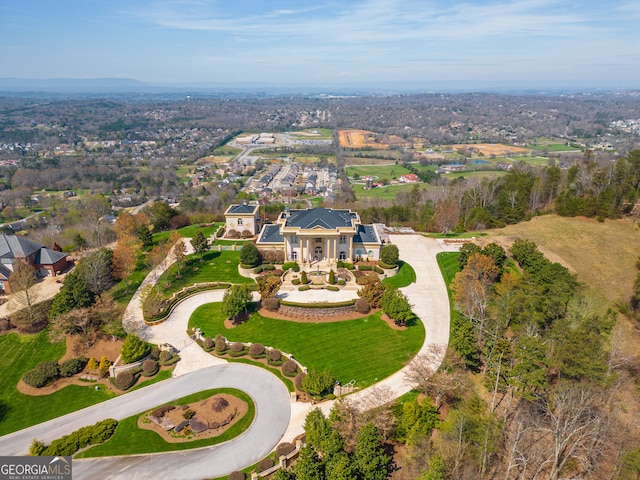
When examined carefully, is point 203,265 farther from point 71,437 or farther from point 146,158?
point 146,158

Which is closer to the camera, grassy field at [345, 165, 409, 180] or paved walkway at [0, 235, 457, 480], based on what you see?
paved walkway at [0, 235, 457, 480]

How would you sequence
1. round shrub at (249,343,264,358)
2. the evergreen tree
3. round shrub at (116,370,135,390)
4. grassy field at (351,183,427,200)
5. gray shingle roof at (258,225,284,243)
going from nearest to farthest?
1. the evergreen tree
2. round shrub at (116,370,135,390)
3. round shrub at (249,343,264,358)
4. gray shingle roof at (258,225,284,243)
5. grassy field at (351,183,427,200)

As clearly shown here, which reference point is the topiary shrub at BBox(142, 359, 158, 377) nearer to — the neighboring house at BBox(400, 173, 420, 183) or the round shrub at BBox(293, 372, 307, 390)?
the round shrub at BBox(293, 372, 307, 390)

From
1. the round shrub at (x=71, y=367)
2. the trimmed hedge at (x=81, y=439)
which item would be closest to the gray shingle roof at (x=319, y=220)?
the round shrub at (x=71, y=367)

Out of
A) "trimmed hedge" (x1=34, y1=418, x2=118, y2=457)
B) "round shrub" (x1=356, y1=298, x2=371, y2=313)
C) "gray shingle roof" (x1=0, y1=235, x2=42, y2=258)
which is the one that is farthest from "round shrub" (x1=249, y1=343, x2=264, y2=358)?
"gray shingle roof" (x1=0, y1=235, x2=42, y2=258)

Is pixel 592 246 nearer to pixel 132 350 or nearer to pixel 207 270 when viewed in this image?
pixel 207 270

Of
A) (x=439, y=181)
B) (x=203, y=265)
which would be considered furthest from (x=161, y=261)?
(x=439, y=181)

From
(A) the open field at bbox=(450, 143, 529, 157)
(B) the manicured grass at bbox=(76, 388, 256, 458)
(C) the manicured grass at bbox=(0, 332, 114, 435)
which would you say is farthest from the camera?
(A) the open field at bbox=(450, 143, 529, 157)

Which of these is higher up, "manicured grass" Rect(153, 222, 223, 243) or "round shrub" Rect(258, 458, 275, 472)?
"manicured grass" Rect(153, 222, 223, 243)
